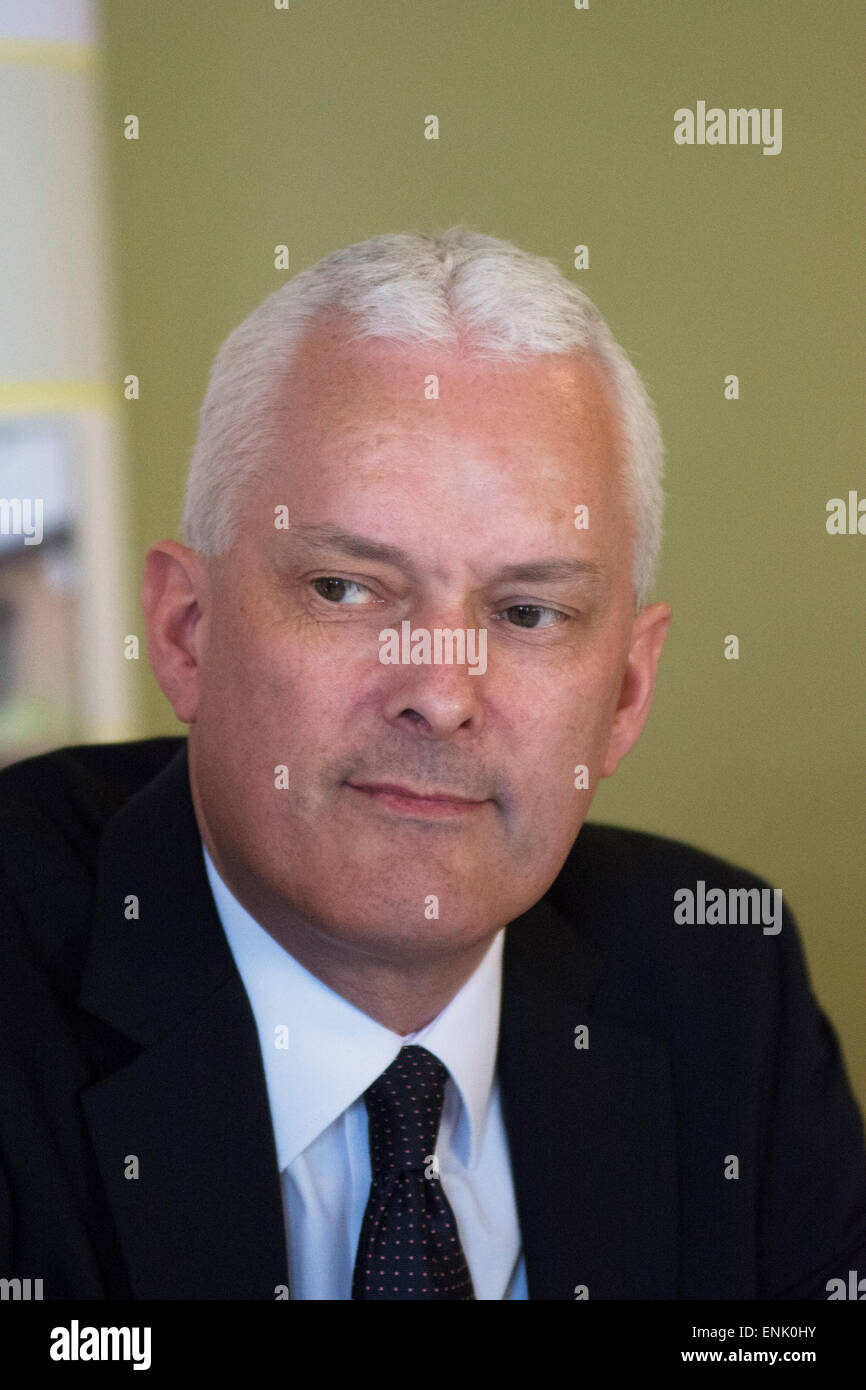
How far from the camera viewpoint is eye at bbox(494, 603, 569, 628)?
111cm

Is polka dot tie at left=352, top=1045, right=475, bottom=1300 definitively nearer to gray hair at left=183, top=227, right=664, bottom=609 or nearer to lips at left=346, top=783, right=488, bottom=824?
lips at left=346, top=783, right=488, bottom=824

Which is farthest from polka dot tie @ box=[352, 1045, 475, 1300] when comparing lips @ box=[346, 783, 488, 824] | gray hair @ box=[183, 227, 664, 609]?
gray hair @ box=[183, 227, 664, 609]

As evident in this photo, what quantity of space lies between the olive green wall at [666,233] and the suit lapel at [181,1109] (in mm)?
598

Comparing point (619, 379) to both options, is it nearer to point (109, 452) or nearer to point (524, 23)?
point (524, 23)

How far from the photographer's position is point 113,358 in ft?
5.12

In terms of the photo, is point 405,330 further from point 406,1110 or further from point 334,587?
point 406,1110

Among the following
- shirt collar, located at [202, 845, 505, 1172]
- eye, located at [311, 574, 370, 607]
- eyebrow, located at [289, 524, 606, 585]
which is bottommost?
shirt collar, located at [202, 845, 505, 1172]

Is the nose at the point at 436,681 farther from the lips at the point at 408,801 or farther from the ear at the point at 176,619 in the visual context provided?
the ear at the point at 176,619

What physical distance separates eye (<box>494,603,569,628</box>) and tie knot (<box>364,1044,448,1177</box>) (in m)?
0.38

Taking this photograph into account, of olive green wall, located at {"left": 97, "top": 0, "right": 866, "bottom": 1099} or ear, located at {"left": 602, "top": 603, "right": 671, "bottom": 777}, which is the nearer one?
ear, located at {"left": 602, "top": 603, "right": 671, "bottom": 777}

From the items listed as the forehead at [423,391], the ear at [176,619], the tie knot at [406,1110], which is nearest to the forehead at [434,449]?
the forehead at [423,391]

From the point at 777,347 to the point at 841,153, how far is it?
0.69 ft
